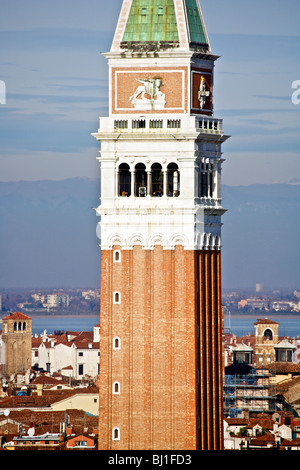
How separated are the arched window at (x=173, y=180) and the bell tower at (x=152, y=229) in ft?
0.08

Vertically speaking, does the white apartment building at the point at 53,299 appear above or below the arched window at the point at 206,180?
above

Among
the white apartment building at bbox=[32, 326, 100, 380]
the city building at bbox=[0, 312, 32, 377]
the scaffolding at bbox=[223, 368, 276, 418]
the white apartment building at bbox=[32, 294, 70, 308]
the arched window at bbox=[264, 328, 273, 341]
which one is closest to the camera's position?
the scaffolding at bbox=[223, 368, 276, 418]

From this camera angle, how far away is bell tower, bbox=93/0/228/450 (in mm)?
43656

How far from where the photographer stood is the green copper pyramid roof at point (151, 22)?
144 feet

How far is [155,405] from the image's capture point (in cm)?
4384

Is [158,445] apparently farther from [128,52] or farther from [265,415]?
[265,415]

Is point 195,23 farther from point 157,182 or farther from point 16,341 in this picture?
point 16,341

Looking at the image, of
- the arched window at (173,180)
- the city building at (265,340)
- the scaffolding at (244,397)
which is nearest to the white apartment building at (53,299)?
the city building at (265,340)

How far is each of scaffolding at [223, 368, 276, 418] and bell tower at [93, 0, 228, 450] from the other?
1318 inches

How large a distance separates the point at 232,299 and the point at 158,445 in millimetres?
121087

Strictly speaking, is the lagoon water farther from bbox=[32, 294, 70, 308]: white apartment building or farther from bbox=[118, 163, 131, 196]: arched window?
bbox=[118, 163, 131, 196]: arched window

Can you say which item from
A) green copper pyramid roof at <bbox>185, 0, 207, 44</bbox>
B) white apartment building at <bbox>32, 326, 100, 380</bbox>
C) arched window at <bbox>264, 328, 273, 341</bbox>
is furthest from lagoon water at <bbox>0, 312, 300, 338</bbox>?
green copper pyramid roof at <bbox>185, 0, 207, 44</bbox>

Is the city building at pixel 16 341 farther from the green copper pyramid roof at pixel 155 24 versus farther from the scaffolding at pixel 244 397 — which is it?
the green copper pyramid roof at pixel 155 24
